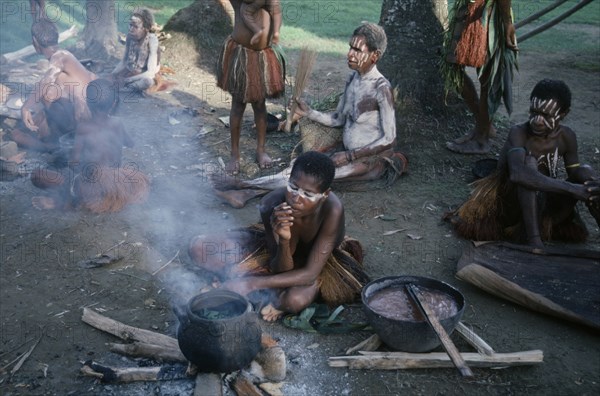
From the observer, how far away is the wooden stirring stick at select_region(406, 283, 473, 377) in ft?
9.34

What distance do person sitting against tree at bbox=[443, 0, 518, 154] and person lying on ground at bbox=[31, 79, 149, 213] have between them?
3.03 m

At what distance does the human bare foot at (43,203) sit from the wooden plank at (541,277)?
3.17m

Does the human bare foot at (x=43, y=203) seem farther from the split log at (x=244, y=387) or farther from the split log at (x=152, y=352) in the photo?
the split log at (x=244, y=387)

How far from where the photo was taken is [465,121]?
6488 millimetres

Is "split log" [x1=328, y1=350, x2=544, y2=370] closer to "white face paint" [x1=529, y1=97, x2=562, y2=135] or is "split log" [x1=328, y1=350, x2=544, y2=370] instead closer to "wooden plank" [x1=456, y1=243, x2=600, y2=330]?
"wooden plank" [x1=456, y1=243, x2=600, y2=330]

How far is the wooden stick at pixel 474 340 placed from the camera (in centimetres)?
322

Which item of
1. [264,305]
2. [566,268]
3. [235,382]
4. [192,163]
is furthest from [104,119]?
[566,268]

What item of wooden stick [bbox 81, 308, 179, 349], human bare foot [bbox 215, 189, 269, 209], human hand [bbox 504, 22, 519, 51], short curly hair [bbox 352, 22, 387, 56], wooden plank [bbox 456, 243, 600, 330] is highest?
human hand [bbox 504, 22, 519, 51]

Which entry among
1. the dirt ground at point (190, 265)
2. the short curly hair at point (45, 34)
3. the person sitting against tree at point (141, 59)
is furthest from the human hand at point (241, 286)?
the person sitting against tree at point (141, 59)

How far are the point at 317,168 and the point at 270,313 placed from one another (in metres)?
0.90

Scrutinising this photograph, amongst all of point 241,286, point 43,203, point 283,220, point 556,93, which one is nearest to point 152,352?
point 241,286

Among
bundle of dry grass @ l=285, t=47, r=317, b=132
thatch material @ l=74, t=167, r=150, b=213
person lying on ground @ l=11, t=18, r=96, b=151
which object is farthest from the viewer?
bundle of dry grass @ l=285, t=47, r=317, b=132

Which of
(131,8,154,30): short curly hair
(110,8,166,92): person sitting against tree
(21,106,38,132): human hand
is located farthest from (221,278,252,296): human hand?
(131,8,154,30): short curly hair

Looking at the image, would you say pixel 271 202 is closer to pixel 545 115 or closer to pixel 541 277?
pixel 541 277
